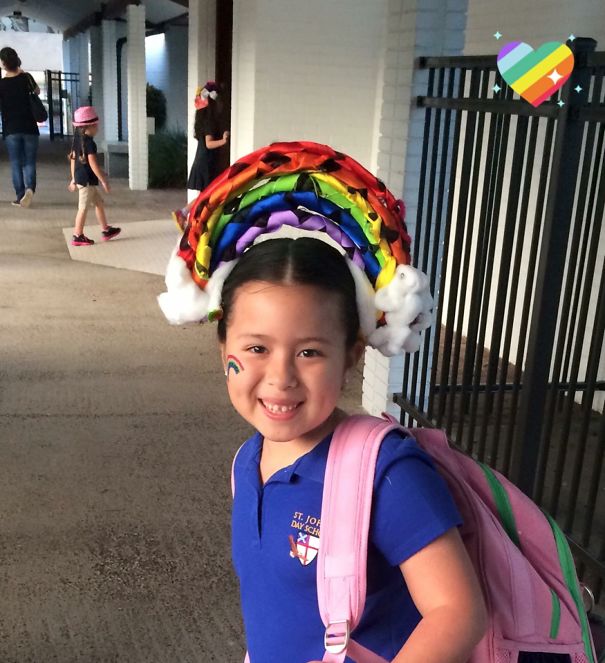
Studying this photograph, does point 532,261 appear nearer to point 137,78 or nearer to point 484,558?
point 484,558

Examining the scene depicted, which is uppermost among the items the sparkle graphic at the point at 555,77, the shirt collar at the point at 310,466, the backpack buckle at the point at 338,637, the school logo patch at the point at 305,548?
the sparkle graphic at the point at 555,77

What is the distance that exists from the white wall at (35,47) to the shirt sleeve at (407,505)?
4186 centimetres

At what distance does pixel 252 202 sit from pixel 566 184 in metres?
1.74

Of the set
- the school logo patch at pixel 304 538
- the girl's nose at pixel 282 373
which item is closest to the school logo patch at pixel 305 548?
the school logo patch at pixel 304 538

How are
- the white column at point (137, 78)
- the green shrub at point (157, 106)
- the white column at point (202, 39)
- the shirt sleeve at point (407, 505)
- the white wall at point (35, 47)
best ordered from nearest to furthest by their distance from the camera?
the shirt sleeve at point (407, 505) < the white column at point (202, 39) < the white column at point (137, 78) < the green shrub at point (157, 106) < the white wall at point (35, 47)

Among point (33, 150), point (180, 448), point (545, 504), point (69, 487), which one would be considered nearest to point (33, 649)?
point (69, 487)

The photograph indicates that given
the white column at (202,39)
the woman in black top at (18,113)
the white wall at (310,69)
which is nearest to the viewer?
the white wall at (310,69)

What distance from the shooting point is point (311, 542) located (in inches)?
50.5

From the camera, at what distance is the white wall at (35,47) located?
3853cm

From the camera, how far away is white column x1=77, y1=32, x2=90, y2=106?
24.6m

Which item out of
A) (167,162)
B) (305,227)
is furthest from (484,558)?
(167,162)

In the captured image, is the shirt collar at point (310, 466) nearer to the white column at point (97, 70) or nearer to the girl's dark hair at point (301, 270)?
the girl's dark hair at point (301, 270)

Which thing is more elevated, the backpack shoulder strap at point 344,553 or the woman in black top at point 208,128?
the woman in black top at point 208,128

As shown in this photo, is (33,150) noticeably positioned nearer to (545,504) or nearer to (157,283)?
(157,283)
